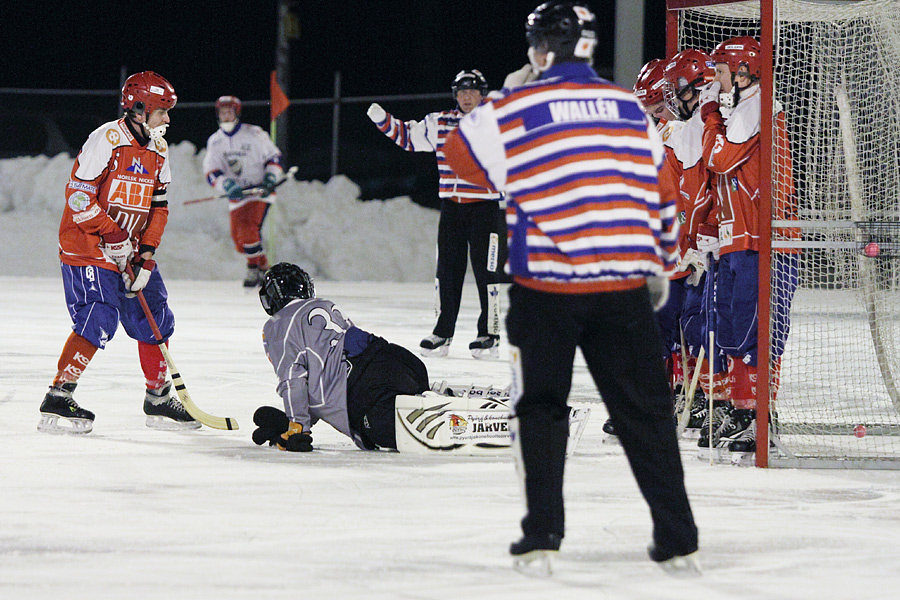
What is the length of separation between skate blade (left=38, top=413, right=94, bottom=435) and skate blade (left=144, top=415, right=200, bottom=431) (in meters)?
0.28

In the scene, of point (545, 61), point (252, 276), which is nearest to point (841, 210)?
point (545, 61)

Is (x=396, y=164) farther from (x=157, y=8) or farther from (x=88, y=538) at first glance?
(x=88, y=538)

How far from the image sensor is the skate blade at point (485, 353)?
7.39 meters

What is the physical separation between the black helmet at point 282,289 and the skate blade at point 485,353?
9.60 feet

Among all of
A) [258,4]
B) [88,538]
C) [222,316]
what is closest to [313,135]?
[222,316]

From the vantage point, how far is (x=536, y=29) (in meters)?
2.95

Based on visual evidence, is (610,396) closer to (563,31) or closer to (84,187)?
(563,31)

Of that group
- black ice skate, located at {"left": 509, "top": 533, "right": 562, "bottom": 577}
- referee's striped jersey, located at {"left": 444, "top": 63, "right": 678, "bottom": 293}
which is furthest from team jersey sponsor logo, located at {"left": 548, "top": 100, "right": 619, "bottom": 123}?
black ice skate, located at {"left": 509, "top": 533, "right": 562, "bottom": 577}

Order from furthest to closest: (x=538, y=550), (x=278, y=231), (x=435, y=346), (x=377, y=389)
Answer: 1. (x=278, y=231)
2. (x=435, y=346)
3. (x=377, y=389)
4. (x=538, y=550)

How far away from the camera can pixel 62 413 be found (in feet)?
15.9

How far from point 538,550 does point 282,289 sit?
187 cm

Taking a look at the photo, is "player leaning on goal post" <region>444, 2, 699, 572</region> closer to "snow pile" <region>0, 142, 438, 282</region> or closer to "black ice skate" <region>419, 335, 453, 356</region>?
"black ice skate" <region>419, 335, 453, 356</region>

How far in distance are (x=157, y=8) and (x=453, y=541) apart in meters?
21.3

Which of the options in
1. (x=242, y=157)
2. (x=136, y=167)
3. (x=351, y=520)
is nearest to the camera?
(x=351, y=520)
